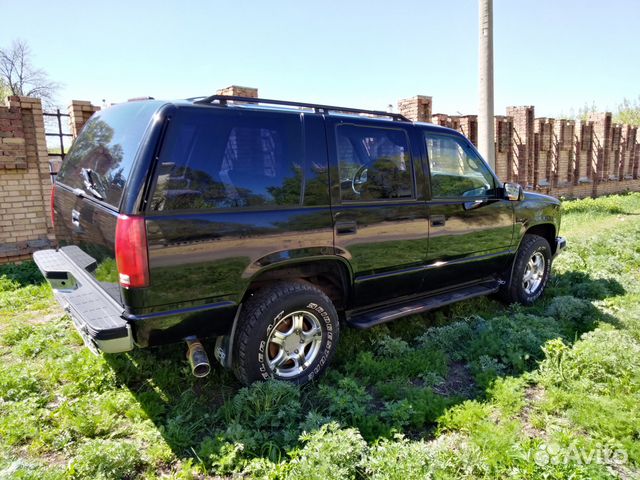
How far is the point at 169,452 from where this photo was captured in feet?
8.79

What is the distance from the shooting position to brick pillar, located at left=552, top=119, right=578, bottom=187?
1529 centimetres

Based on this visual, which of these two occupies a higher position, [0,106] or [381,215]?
[0,106]

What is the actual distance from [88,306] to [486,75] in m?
7.77

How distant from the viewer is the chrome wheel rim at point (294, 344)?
3.25 metres

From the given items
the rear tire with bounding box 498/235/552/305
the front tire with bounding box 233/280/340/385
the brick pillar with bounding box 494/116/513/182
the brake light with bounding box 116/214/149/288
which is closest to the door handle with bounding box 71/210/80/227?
the brake light with bounding box 116/214/149/288

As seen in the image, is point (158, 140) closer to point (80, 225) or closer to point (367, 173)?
point (80, 225)

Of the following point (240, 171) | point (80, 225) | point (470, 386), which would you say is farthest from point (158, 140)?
point (470, 386)

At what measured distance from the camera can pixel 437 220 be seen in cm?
412

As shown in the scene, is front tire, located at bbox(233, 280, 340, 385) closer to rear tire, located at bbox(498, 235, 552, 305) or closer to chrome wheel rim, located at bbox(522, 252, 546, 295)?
rear tire, located at bbox(498, 235, 552, 305)

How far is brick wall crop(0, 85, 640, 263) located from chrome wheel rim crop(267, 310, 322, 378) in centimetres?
547

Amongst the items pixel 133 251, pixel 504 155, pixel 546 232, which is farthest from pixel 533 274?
pixel 504 155

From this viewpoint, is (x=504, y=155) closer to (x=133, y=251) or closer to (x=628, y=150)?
(x=628, y=150)

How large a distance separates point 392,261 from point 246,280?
4.57 ft

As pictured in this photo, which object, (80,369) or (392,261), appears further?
(392,261)
